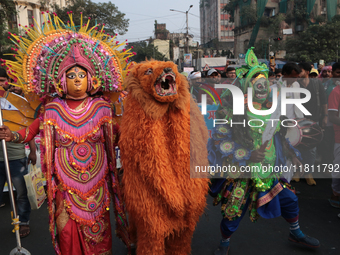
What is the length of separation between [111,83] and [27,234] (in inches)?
90.8

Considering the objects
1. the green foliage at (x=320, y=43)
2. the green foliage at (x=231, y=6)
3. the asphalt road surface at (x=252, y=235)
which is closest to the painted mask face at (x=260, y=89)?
the asphalt road surface at (x=252, y=235)

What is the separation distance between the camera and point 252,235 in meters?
3.43

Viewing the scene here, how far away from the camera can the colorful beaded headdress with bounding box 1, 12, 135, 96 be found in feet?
7.97

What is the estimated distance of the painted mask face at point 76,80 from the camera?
7.88 feet

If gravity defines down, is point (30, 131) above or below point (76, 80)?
below

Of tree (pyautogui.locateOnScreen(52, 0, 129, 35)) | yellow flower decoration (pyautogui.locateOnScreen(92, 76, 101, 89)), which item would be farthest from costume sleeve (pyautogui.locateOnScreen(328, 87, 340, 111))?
tree (pyautogui.locateOnScreen(52, 0, 129, 35))

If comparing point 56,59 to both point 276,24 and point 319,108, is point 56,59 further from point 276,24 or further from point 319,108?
point 276,24

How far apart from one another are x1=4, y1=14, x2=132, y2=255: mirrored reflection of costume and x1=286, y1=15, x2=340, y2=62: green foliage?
2493 cm

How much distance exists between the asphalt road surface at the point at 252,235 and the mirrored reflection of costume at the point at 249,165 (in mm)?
311

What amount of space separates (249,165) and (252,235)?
118 cm

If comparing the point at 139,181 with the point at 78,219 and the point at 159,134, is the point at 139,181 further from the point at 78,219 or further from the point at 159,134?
the point at 78,219

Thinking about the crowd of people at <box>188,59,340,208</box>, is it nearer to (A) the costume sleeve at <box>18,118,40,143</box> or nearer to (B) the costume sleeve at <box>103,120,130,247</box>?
(B) the costume sleeve at <box>103,120,130,247</box>

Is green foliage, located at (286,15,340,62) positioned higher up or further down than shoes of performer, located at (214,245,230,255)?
higher up

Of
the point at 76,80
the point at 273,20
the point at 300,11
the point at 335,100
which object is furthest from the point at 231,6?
the point at 76,80
